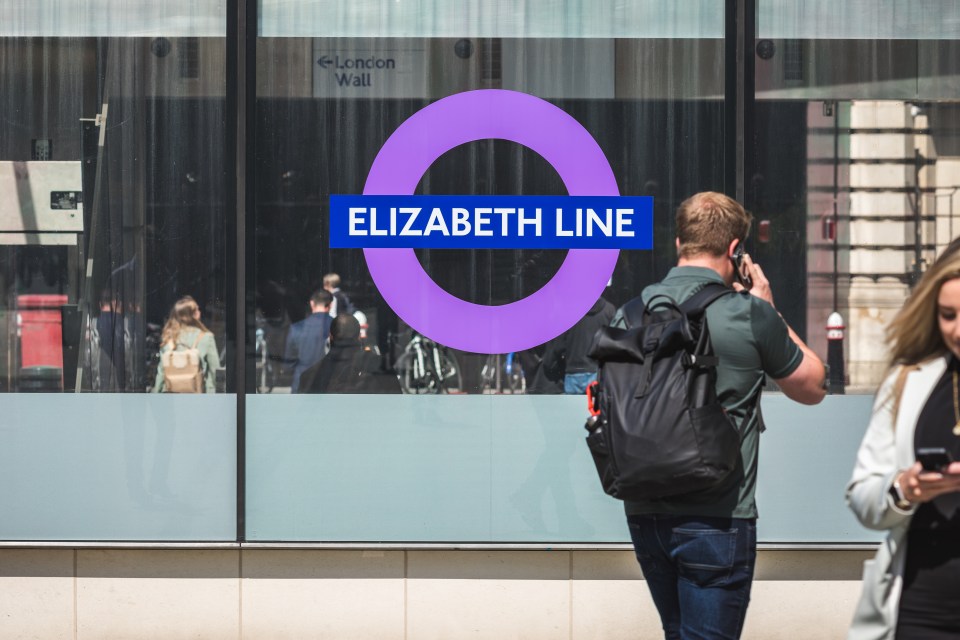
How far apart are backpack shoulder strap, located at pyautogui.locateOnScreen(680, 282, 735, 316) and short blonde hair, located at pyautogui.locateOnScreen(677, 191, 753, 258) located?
14 cm

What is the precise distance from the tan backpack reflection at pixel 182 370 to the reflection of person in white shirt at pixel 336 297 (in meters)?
0.65

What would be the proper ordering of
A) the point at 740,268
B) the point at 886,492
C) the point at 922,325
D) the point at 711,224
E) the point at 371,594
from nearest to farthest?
the point at 886,492 → the point at 922,325 → the point at 711,224 → the point at 740,268 → the point at 371,594

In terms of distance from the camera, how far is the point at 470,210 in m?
6.12

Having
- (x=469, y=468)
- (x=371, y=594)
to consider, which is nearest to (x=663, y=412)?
(x=469, y=468)

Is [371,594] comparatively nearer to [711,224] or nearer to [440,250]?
[440,250]

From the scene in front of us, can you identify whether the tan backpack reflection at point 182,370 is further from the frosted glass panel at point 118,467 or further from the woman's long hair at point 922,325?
the woman's long hair at point 922,325

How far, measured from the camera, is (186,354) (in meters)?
6.11

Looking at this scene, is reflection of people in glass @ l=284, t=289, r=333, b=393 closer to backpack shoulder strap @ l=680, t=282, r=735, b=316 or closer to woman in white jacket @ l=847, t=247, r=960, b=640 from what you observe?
backpack shoulder strap @ l=680, t=282, r=735, b=316

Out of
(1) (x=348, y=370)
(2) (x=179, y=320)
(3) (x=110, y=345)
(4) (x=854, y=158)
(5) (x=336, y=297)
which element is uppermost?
(4) (x=854, y=158)

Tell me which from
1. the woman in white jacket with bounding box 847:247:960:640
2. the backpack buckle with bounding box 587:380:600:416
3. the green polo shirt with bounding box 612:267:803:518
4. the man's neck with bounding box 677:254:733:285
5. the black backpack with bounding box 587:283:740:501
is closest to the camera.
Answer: the woman in white jacket with bounding box 847:247:960:640

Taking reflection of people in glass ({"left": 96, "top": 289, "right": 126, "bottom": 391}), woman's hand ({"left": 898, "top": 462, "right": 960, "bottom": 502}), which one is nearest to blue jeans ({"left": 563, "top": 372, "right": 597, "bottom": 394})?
reflection of people in glass ({"left": 96, "top": 289, "right": 126, "bottom": 391})

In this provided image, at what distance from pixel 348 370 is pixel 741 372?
2.87 meters

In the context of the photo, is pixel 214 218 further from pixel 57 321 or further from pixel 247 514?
pixel 247 514

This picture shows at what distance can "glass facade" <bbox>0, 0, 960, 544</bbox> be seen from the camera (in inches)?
239
